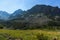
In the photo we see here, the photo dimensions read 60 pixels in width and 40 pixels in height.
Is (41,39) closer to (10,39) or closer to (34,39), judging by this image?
(34,39)

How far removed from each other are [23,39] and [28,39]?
5.32 feet

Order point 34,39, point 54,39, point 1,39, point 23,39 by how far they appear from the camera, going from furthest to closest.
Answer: point 54,39
point 34,39
point 23,39
point 1,39

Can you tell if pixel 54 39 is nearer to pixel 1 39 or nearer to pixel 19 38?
pixel 19 38

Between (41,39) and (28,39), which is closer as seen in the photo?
(28,39)

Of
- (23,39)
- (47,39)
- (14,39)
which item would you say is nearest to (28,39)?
(23,39)

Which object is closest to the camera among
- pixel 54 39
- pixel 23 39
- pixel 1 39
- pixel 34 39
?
pixel 1 39

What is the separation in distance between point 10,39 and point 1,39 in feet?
22.9

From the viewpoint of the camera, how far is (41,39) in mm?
56469

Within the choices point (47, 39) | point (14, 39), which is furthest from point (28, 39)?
point (47, 39)

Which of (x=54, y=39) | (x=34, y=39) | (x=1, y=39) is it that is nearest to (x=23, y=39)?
(x=34, y=39)

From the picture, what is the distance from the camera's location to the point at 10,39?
49.8 metres

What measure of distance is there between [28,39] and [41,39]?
25.7 feet

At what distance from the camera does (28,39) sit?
50.2 m

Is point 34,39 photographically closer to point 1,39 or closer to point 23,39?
point 23,39
